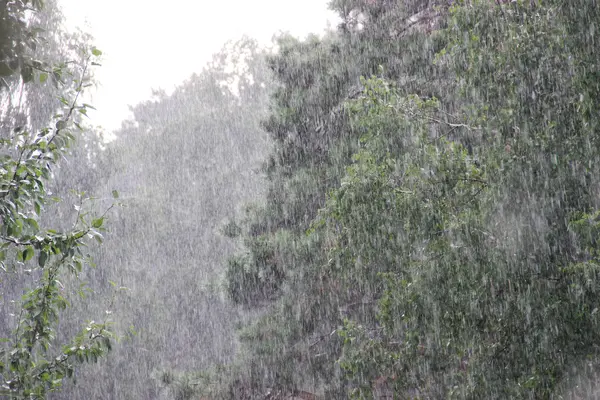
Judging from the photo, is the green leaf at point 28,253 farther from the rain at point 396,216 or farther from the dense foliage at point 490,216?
the dense foliage at point 490,216

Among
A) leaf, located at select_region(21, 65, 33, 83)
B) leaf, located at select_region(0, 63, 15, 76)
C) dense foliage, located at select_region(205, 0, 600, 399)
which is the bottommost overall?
dense foliage, located at select_region(205, 0, 600, 399)

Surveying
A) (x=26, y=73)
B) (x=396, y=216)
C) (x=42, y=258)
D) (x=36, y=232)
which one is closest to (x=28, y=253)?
(x=42, y=258)

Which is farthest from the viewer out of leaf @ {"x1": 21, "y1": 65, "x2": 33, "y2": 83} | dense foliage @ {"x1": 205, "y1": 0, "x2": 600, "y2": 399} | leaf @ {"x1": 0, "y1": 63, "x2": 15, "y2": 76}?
dense foliage @ {"x1": 205, "y1": 0, "x2": 600, "y2": 399}

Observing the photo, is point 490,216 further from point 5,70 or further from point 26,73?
point 5,70

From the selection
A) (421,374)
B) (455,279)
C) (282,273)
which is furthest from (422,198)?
(282,273)

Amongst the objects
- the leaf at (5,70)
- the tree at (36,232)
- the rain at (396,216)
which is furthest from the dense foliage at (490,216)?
the leaf at (5,70)

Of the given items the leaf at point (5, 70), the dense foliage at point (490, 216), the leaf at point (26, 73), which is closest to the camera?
the leaf at point (5, 70)

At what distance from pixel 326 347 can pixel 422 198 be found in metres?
5.28

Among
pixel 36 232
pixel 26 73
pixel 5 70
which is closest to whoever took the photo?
pixel 5 70

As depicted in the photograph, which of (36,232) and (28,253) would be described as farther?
(36,232)

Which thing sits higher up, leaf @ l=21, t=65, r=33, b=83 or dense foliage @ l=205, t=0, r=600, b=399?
leaf @ l=21, t=65, r=33, b=83

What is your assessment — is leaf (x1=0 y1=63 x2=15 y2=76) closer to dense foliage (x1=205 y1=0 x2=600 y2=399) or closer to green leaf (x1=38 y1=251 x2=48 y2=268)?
green leaf (x1=38 y1=251 x2=48 y2=268)

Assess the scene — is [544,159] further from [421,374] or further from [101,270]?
[101,270]

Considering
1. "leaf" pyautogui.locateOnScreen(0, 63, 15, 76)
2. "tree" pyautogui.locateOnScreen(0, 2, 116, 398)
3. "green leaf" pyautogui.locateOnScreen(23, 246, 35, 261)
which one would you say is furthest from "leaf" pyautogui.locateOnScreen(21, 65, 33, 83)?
"green leaf" pyautogui.locateOnScreen(23, 246, 35, 261)
